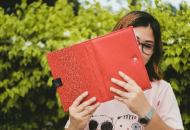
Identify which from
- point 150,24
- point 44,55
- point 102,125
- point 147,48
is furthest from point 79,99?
point 44,55

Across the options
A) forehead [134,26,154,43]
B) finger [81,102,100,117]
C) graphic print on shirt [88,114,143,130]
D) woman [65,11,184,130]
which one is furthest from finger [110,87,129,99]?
forehead [134,26,154,43]

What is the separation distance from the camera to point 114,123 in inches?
54.5

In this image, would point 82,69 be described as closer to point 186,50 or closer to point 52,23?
point 186,50

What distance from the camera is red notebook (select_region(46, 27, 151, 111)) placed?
1.16 meters

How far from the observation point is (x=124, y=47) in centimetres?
117

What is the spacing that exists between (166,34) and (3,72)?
1.80m

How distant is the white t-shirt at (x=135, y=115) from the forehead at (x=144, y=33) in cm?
28

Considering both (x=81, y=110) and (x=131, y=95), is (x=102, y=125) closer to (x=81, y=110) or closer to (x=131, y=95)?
(x=81, y=110)

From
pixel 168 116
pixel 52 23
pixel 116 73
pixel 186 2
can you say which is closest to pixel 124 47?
pixel 116 73

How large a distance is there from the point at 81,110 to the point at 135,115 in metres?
0.36

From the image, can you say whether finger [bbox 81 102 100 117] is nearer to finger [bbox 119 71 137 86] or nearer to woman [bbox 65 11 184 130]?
woman [bbox 65 11 184 130]

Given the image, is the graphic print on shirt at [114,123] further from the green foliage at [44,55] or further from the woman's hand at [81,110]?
the green foliage at [44,55]

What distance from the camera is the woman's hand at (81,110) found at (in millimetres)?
1171

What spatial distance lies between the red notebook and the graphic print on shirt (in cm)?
28
